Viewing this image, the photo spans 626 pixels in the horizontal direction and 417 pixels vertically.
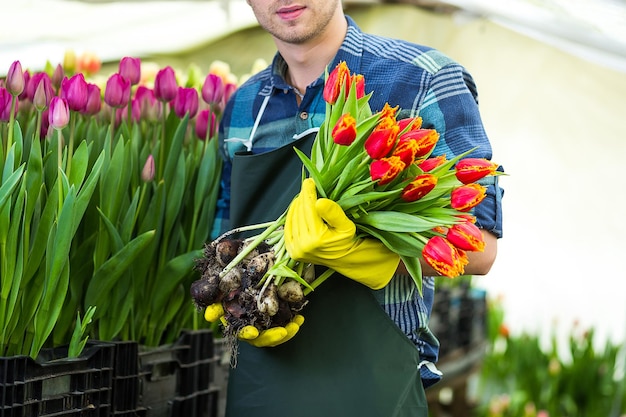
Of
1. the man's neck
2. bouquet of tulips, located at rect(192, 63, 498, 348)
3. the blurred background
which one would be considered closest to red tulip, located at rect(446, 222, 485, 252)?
bouquet of tulips, located at rect(192, 63, 498, 348)

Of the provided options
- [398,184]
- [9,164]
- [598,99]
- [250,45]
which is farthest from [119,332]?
[598,99]

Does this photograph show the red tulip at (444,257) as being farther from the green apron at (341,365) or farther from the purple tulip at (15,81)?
the purple tulip at (15,81)

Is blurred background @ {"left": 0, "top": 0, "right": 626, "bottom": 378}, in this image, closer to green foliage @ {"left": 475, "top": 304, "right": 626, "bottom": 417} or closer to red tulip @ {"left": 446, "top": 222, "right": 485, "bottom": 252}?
green foliage @ {"left": 475, "top": 304, "right": 626, "bottom": 417}

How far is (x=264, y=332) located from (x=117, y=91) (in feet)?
2.18

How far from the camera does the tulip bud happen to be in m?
1.75

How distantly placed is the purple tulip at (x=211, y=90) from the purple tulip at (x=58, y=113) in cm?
53

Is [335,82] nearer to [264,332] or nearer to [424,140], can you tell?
[424,140]

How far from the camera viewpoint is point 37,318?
152cm

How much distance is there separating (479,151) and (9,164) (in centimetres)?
81

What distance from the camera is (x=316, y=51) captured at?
1.70m

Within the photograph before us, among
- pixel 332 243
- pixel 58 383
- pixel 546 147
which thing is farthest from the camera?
pixel 546 147

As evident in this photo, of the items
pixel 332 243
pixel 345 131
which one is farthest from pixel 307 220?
pixel 345 131

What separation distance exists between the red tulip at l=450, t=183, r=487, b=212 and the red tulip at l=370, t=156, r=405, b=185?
9cm

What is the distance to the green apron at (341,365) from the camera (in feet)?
4.89
